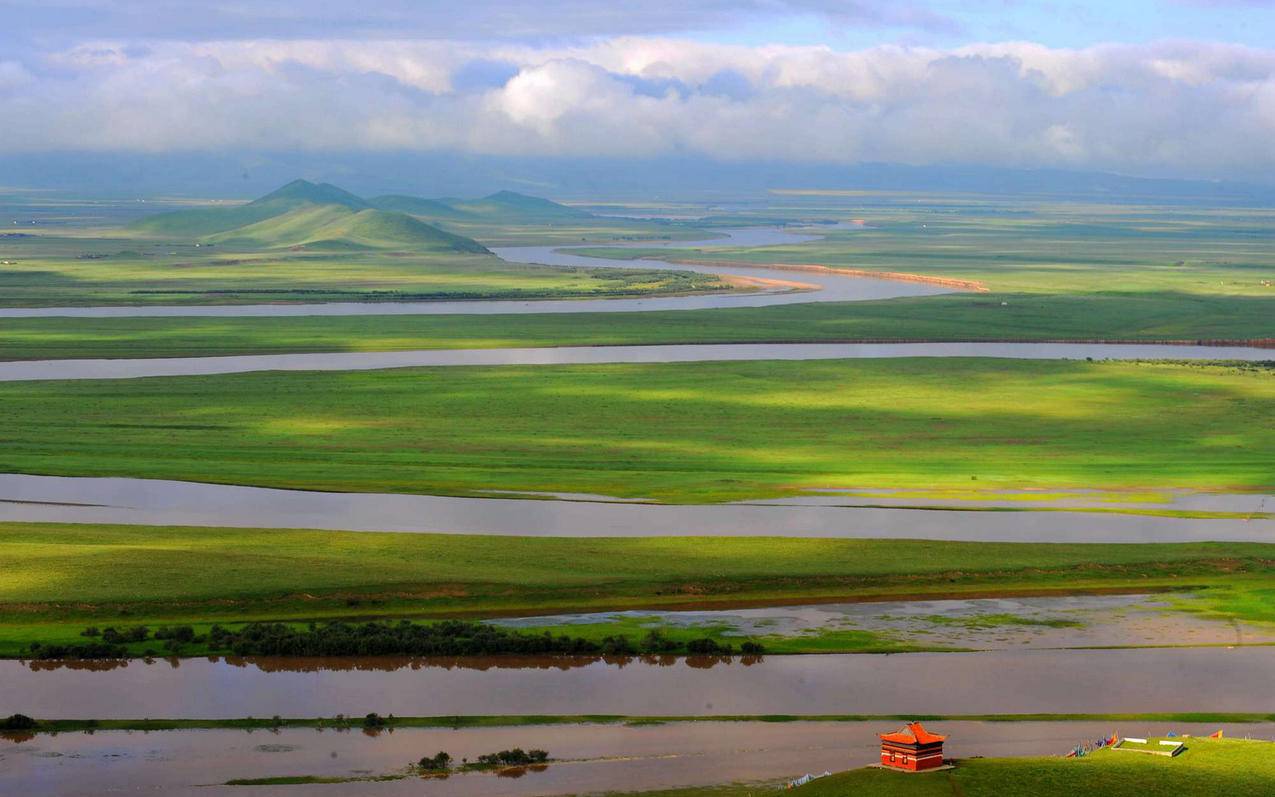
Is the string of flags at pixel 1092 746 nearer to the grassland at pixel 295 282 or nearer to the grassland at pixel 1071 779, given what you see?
the grassland at pixel 1071 779

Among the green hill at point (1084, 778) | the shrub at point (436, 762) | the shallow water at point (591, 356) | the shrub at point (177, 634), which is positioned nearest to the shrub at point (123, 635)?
the shrub at point (177, 634)

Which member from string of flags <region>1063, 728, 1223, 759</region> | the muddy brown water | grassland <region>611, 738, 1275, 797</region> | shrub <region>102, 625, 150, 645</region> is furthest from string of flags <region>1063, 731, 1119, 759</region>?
shrub <region>102, 625, 150, 645</region>

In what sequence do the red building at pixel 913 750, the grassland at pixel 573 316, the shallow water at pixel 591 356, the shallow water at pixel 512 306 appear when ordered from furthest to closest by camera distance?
1. the shallow water at pixel 512 306
2. the grassland at pixel 573 316
3. the shallow water at pixel 591 356
4. the red building at pixel 913 750

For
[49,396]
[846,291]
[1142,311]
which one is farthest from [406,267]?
[49,396]

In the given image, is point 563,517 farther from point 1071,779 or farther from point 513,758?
point 1071,779

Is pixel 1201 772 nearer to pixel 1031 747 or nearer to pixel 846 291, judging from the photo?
pixel 1031 747

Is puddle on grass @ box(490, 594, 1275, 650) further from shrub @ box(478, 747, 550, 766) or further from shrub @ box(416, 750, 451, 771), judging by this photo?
shrub @ box(416, 750, 451, 771)

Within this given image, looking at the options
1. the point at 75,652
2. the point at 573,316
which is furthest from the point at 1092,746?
the point at 573,316
